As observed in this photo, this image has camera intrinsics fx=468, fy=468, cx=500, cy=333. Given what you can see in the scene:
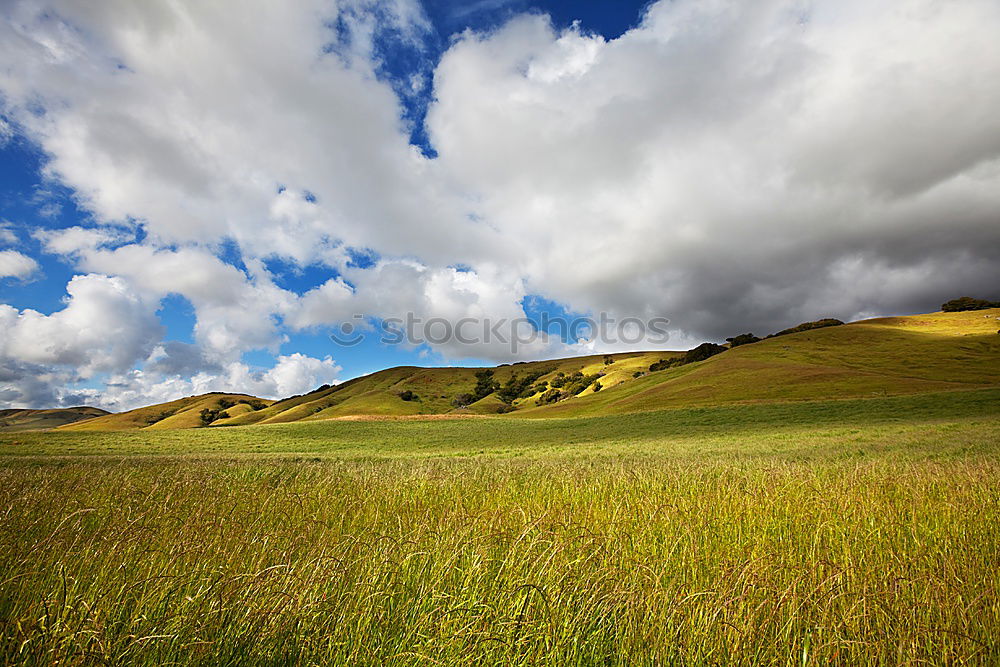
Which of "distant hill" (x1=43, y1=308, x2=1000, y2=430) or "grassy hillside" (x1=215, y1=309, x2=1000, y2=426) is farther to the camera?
"distant hill" (x1=43, y1=308, x2=1000, y2=430)

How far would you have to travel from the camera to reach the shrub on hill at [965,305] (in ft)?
359

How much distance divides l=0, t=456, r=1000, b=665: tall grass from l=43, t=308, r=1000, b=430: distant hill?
52.1 meters

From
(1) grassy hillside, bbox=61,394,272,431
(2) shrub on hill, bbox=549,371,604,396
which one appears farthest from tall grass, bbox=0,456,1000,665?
(1) grassy hillside, bbox=61,394,272,431

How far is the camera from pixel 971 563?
4605 mm

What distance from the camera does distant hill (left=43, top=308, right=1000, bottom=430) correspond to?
55.2m

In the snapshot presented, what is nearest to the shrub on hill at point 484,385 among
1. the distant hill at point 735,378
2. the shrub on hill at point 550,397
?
the distant hill at point 735,378

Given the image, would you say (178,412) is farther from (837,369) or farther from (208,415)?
(837,369)

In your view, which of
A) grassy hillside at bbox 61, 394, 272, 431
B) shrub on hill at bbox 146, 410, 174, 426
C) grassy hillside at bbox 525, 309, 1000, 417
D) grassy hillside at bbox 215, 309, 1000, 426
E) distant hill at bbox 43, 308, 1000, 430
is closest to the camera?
grassy hillside at bbox 525, 309, 1000, 417

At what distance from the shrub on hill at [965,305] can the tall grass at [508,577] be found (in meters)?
144

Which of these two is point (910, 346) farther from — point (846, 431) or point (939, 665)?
point (939, 665)

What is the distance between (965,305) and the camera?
113 meters

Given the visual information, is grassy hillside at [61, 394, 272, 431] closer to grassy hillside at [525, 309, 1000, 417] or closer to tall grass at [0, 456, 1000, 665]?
grassy hillside at [525, 309, 1000, 417]

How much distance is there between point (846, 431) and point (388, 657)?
32.3 m

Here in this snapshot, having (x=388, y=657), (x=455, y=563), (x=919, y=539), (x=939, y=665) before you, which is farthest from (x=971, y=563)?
(x=388, y=657)
